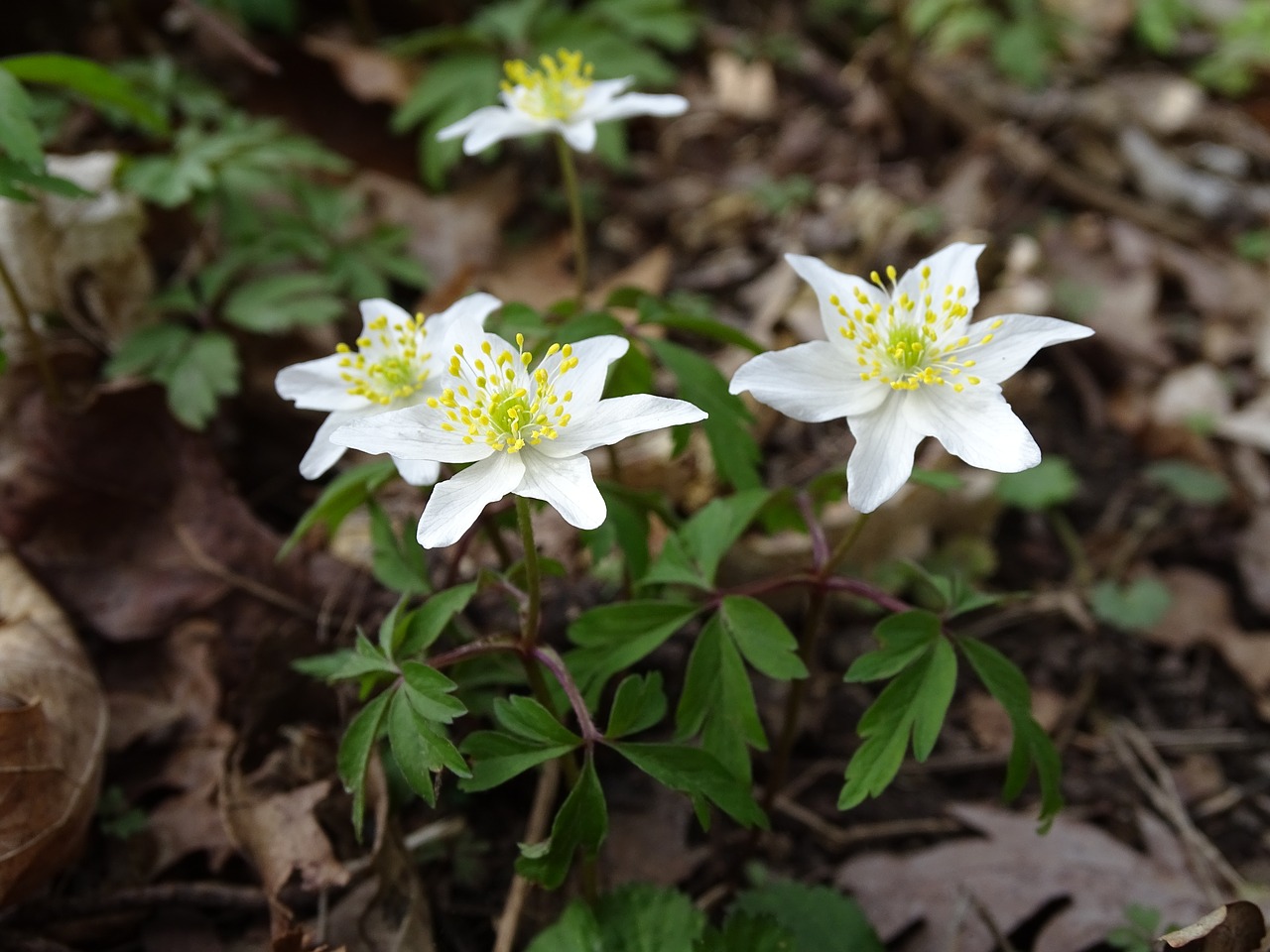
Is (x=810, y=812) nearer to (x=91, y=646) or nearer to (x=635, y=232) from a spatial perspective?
(x=91, y=646)

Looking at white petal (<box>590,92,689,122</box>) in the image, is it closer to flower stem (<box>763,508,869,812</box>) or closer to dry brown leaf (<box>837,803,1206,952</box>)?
flower stem (<box>763,508,869,812</box>)

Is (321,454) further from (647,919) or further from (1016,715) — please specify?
(1016,715)

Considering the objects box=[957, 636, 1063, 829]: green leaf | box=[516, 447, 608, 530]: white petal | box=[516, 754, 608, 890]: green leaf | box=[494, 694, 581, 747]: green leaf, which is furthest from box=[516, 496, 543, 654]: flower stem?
box=[957, 636, 1063, 829]: green leaf

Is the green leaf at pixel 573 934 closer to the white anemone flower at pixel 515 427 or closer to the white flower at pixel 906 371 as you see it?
the white anemone flower at pixel 515 427

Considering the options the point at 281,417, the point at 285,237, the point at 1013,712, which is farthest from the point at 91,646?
the point at 1013,712

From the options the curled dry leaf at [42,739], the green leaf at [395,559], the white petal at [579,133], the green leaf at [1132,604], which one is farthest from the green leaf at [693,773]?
the green leaf at [1132,604]
